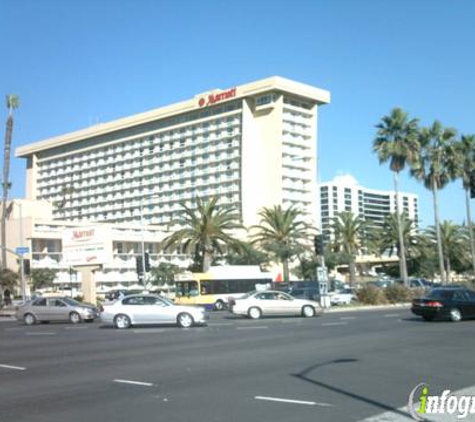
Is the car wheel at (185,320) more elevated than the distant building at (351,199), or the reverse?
the distant building at (351,199)

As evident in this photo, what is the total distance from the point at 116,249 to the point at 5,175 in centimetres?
3112

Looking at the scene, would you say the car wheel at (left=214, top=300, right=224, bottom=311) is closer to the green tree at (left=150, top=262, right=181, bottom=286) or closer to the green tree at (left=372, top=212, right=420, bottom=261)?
the green tree at (left=150, top=262, right=181, bottom=286)

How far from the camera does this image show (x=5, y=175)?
5981 centimetres

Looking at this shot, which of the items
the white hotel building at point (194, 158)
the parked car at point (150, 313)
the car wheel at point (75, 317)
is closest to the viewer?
→ the parked car at point (150, 313)

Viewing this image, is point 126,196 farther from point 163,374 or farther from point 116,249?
point 163,374

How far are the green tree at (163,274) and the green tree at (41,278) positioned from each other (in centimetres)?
1195

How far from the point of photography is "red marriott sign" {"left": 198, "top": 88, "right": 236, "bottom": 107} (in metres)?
116

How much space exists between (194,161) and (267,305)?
3729 inches

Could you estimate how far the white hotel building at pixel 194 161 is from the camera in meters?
112

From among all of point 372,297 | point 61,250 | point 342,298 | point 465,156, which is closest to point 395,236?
point 465,156

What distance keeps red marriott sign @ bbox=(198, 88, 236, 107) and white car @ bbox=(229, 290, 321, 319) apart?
3429 inches

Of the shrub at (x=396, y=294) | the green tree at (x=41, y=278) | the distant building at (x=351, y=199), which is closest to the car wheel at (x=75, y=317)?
the shrub at (x=396, y=294)

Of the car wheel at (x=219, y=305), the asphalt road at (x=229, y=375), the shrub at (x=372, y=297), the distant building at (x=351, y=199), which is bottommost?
the car wheel at (x=219, y=305)

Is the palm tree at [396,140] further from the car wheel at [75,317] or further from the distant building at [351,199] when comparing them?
the distant building at [351,199]
